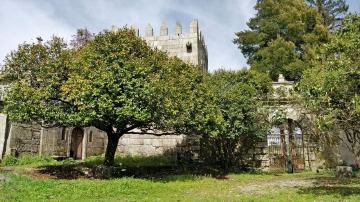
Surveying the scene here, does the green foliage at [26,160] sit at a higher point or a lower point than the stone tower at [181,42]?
lower

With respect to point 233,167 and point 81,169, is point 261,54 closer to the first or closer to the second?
point 233,167

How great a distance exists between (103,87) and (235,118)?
7.40m

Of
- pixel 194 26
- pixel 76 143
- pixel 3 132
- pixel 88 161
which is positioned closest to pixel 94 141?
pixel 76 143

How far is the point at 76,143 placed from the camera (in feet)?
82.2

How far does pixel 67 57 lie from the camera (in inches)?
595

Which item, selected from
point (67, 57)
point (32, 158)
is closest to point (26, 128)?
point (32, 158)

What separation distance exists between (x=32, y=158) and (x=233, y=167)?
441 inches

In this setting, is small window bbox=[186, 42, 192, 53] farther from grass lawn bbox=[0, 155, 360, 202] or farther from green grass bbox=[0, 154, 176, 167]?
grass lawn bbox=[0, 155, 360, 202]

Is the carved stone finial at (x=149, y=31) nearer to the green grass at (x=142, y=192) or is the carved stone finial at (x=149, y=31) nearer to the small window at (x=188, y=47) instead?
the small window at (x=188, y=47)

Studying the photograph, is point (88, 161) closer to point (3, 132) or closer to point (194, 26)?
point (3, 132)

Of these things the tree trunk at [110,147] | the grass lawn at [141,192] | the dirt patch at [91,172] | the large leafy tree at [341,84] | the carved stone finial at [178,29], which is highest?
the carved stone finial at [178,29]

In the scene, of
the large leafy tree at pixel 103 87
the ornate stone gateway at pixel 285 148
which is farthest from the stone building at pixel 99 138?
the ornate stone gateway at pixel 285 148

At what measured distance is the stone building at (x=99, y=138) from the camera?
19.0 meters

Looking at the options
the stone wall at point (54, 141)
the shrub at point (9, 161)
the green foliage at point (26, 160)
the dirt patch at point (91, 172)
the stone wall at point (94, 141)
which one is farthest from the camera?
the stone wall at point (94, 141)
